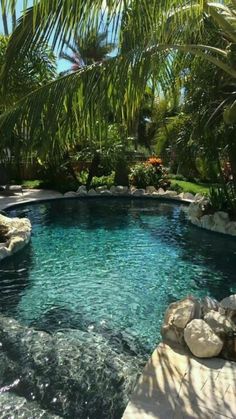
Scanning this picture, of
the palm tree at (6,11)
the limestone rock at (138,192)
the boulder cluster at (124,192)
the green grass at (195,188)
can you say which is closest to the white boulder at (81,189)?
the boulder cluster at (124,192)

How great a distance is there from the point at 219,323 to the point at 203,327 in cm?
23

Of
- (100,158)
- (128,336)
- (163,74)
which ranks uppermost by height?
(163,74)

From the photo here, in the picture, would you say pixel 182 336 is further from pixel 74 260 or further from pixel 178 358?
pixel 74 260

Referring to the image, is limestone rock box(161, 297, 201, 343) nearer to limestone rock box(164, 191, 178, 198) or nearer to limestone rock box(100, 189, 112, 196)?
limestone rock box(164, 191, 178, 198)

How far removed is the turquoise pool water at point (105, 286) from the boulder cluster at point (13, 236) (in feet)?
0.61

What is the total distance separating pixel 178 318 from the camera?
4.65 m

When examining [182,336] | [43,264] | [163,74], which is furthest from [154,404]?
[43,264]

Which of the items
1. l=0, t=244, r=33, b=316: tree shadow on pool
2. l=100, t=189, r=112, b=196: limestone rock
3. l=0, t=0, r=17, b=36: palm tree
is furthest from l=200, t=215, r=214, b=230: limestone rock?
l=0, t=0, r=17, b=36: palm tree

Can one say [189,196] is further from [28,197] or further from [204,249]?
[204,249]

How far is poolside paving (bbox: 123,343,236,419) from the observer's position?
10.9 ft

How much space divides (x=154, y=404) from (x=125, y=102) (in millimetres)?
2997

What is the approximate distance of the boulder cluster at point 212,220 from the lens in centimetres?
1072

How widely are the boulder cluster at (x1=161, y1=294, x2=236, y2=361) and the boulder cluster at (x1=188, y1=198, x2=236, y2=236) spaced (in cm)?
570

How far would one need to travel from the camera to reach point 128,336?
5.14m
